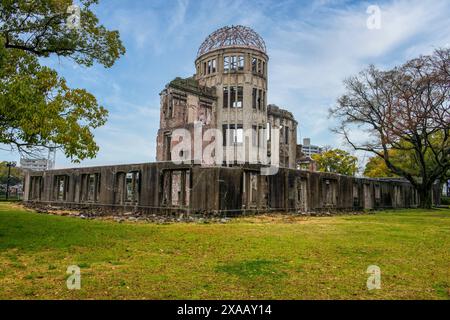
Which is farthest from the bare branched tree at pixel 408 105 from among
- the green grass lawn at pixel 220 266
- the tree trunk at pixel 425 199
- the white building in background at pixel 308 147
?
the white building in background at pixel 308 147

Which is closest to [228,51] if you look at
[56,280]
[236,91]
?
[236,91]

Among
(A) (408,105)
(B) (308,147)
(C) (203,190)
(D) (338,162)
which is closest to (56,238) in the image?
(C) (203,190)

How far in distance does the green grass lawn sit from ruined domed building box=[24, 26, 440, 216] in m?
8.74

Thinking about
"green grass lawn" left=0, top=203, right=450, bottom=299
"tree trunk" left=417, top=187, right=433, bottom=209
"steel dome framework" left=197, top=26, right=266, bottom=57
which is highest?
"steel dome framework" left=197, top=26, right=266, bottom=57

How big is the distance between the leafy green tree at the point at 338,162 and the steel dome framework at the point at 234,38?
28.8 metres

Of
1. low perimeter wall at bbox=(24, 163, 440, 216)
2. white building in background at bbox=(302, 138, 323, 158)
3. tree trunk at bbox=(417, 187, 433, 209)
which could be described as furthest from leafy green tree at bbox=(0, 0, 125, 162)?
white building in background at bbox=(302, 138, 323, 158)

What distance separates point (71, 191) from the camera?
1051 inches

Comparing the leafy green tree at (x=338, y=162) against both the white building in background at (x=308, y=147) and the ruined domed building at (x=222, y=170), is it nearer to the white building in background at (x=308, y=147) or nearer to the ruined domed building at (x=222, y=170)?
the white building in background at (x=308, y=147)

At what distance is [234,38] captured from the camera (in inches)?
1309

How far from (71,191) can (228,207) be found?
14.6 meters

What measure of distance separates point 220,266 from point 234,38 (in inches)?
1187

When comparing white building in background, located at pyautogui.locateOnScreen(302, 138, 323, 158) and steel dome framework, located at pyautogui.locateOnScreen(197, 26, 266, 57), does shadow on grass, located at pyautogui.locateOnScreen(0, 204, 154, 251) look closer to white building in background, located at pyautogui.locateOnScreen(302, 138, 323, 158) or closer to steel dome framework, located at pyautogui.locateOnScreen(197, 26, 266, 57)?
steel dome framework, located at pyautogui.locateOnScreen(197, 26, 266, 57)

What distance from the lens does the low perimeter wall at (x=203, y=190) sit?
1780 centimetres

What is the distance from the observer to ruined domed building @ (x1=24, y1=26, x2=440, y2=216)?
18.8 m
